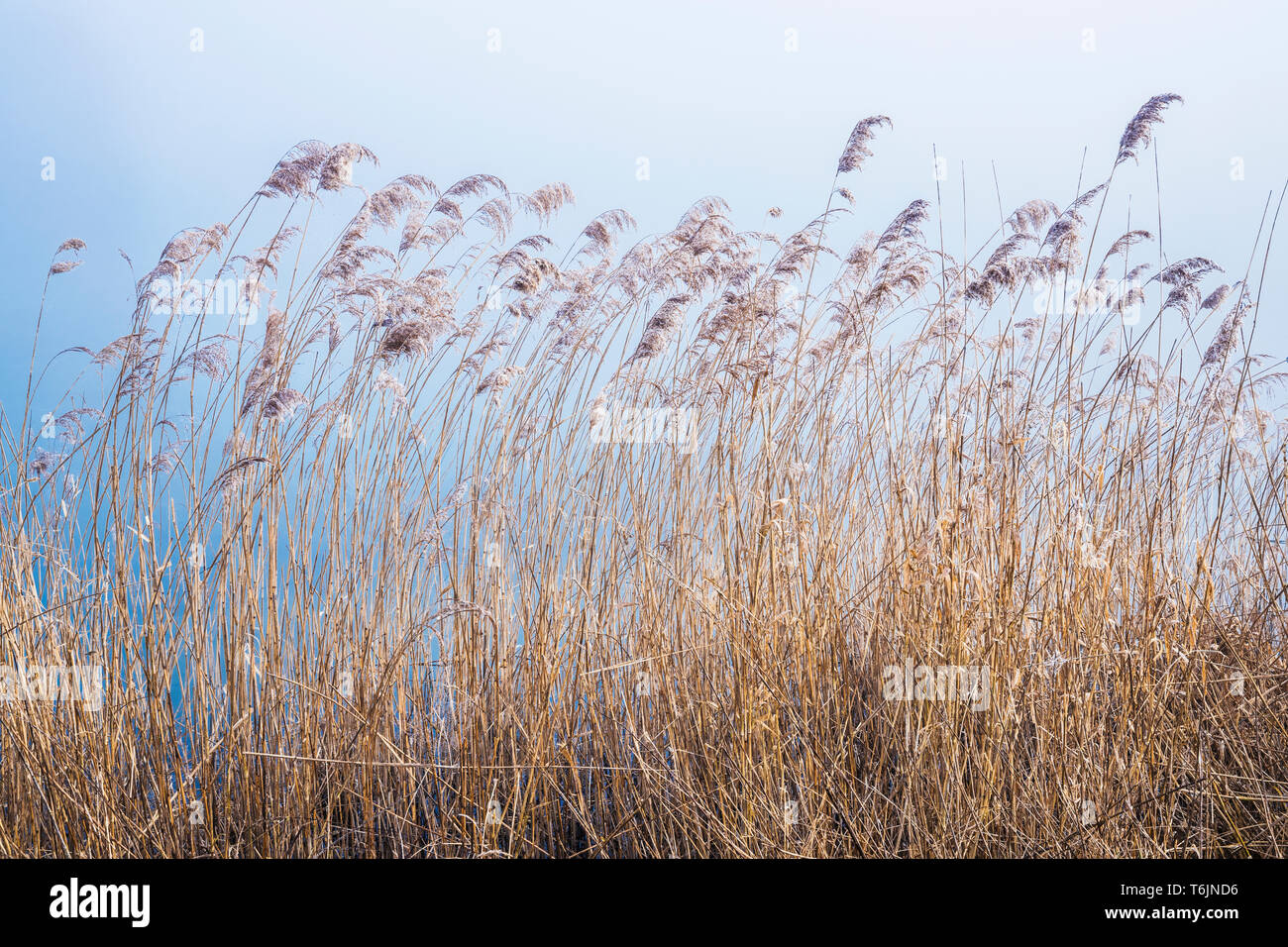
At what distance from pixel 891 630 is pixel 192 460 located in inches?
68.9

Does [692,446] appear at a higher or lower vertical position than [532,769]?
higher

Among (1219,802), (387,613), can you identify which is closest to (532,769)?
(387,613)

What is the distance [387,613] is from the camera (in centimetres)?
202
